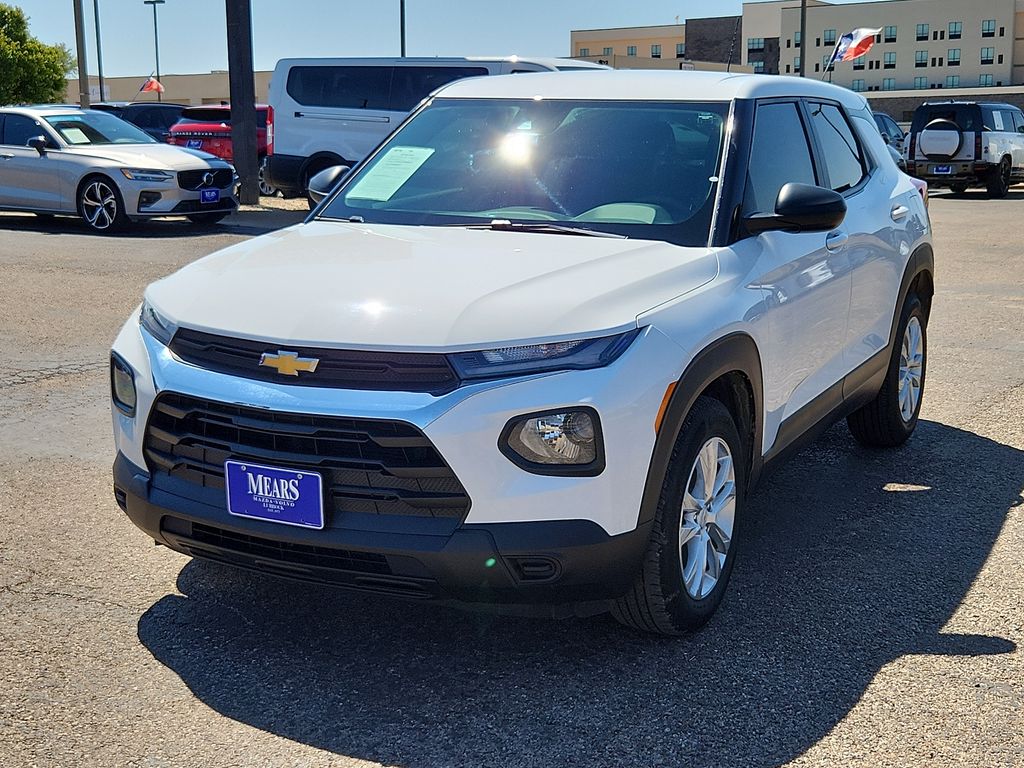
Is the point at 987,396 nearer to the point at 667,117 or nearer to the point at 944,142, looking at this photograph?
the point at 667,117

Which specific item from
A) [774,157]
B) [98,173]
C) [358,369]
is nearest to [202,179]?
[98,173]

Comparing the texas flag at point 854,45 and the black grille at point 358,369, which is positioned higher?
the texas flag at point 854,45

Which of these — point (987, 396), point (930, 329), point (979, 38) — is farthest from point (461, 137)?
point (979, 38)

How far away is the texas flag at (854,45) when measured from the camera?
97.9 feet

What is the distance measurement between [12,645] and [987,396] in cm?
556

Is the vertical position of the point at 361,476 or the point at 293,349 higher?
the point at 293,349

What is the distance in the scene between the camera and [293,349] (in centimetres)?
337

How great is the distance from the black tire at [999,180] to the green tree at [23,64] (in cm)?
4160

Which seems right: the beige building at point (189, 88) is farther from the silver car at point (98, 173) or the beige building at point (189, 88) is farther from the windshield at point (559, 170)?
the windshield at point (559, 170)

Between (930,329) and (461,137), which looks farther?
(930,329)

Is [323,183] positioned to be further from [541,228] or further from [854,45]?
[854,45]

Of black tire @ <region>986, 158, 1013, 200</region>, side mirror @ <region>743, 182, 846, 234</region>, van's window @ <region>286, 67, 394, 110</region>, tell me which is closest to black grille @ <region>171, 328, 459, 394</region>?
side mirror @ <region>743, 182, 846, 234</region>

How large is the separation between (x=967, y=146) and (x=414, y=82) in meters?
12.8

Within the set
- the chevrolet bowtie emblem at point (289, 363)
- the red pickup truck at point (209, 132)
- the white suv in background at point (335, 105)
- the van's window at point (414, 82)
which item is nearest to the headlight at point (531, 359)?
the chevrolet bowtie emblem at point (289, 363)
